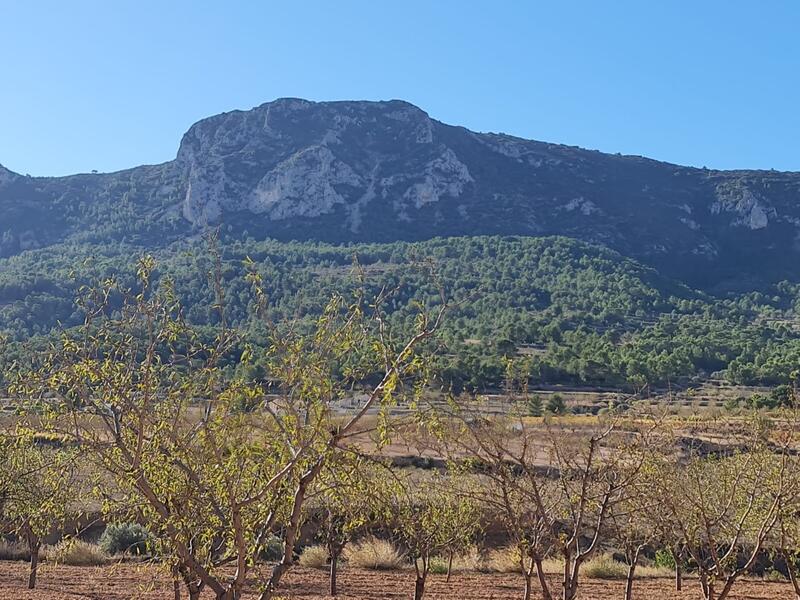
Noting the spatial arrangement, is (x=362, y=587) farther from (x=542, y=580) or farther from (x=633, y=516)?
(x=542, y=580)

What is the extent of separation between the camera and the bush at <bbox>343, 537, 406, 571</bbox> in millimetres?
22562

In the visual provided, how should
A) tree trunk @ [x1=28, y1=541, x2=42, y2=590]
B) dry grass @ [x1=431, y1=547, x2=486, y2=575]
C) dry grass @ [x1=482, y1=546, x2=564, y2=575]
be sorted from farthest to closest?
1. dry grass @ [x1=482, y1=546, x2=564, y2=575]
2. dry grass @ [x1=431, y1=547, x2=486, y2=575]
3. tree trunk @ [x1=28, y1=541, x2=42, y2=590]

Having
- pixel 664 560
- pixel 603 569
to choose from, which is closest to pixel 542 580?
pixel 603 569

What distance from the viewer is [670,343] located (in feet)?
259

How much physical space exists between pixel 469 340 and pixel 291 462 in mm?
75321

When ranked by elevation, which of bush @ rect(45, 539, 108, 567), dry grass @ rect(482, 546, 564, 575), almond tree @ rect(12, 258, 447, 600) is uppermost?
almond tree @ rect(12, 258, 447, 600)

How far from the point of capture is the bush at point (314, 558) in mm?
22438

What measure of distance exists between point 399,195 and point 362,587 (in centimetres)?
13391

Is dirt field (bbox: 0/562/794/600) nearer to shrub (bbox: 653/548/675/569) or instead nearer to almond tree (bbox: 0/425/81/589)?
almond tree (bbox: 0/425/81/589)

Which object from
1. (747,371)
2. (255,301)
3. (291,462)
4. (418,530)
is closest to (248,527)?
(291,462)

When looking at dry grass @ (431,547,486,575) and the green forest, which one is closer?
dry grass @ (431,547,486,575)

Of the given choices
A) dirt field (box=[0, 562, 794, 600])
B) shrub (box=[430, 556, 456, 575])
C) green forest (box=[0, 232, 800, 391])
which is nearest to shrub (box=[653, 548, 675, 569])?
dirt field (box=[0, 562, 794, 600])

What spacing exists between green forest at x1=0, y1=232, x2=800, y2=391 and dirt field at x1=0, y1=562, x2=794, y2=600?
90.9 feet

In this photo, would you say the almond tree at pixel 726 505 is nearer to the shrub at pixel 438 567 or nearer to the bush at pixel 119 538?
the shrub at pixel 438 567
